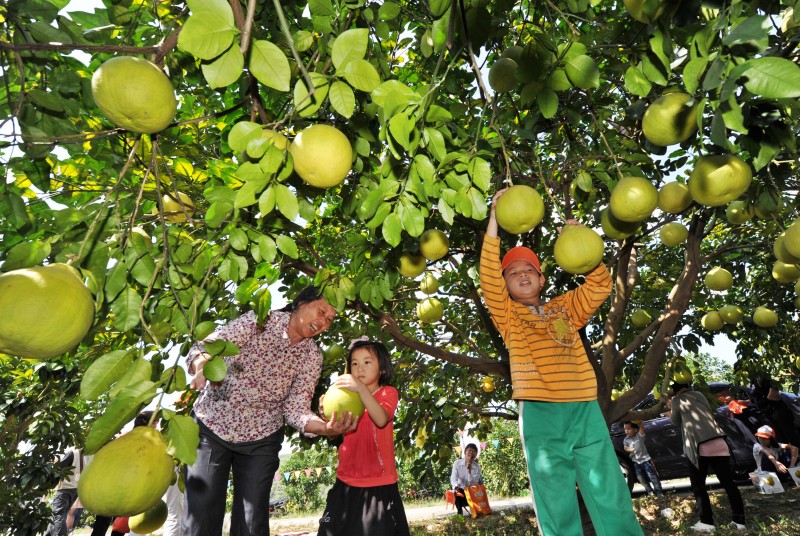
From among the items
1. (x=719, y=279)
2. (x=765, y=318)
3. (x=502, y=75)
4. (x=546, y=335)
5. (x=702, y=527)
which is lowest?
(x=702, y=527)

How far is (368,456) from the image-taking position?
326 centimetres

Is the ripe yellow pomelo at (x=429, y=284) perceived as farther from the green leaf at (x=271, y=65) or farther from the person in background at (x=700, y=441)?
the green leaf at (x=271, y=65)

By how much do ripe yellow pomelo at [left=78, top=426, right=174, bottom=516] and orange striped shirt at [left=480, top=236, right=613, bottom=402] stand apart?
2094 millimetres

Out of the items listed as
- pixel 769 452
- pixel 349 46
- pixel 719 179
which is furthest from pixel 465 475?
pixel 349 46

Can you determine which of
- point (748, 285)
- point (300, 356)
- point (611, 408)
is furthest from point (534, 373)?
point (748, 285)

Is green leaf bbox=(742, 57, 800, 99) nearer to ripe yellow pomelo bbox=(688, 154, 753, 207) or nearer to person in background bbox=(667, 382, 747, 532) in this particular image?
ripe yellow pomelo bbox=(688, 154, 753, 207)

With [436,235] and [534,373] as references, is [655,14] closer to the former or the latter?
[436,235]

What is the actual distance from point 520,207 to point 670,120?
0.59 metres

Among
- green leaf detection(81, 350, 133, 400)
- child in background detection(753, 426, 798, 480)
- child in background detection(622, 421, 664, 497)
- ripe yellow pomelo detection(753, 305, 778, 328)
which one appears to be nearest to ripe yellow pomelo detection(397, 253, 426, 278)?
green leaf detection(81, 350, 133, 400)

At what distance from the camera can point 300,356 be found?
3.22 m

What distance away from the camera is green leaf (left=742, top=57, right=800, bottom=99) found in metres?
0.89

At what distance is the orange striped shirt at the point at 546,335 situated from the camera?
292 cm

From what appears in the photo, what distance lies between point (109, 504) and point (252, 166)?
83 cm

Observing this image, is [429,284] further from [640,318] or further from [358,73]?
[358,73]
